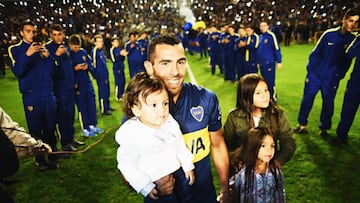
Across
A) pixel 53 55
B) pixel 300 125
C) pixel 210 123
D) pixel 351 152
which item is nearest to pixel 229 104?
pixel 300 125

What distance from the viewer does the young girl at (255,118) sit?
283cm

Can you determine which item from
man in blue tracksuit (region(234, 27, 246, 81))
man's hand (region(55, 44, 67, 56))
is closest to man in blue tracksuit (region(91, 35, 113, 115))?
man's hand (region(55, 44, 67, 56))

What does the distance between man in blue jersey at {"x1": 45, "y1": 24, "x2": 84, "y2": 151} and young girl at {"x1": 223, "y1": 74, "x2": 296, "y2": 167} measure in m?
3.72

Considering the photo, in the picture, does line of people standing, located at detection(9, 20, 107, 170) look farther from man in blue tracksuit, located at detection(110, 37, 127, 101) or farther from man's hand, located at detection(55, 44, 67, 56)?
man in blue tracksuit, located at detection(110, 37, 127, 101)

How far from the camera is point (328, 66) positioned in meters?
5.33

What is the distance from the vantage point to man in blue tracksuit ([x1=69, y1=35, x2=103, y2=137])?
6272 mm

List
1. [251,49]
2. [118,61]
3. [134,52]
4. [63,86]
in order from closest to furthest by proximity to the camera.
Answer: [63,86] < [251,49] < [118,61] < [134,52]

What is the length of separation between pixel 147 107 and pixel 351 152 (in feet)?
14.9

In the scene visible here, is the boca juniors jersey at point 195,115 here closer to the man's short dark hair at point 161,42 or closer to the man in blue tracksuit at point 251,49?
the man's short dark hair at point 161,42

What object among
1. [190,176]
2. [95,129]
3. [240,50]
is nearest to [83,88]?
[95,129]

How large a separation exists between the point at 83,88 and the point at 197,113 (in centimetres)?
514

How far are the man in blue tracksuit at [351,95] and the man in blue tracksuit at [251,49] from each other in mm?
3798

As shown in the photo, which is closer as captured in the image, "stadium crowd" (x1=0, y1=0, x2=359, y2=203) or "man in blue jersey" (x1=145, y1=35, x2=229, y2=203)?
"man in blue jersey" (x1=145, y1=35, x2=229, y2=203)

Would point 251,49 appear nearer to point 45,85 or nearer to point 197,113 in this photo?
point 45,85
